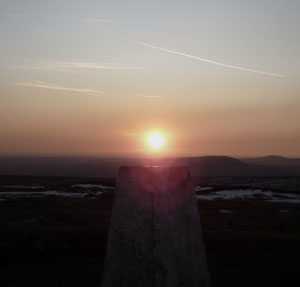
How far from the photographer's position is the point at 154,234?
4.67 meters

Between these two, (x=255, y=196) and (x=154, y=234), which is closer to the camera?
(x=154, y=234)

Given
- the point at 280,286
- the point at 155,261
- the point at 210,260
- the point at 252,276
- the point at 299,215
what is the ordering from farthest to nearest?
1. the point at 299,215
2. the point at 210,260
3. the point at 252,276
4. the point at 280,286
5. the point at 155,261

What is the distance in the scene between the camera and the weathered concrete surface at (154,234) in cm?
462

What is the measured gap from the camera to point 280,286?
10953mm

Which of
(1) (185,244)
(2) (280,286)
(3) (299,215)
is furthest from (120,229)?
(3) (299,215)

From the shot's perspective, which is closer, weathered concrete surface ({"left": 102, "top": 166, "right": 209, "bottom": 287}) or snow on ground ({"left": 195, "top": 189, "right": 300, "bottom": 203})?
weathered concrete surface ({"left": 102, "top": 166, "right": 209, "bottom": 287})

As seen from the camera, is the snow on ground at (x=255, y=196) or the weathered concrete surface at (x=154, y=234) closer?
the weathered concrete surface at (x=154, y=234)

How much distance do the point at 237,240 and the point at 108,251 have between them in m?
12.2

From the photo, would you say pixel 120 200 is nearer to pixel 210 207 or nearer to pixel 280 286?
pixel 280 286

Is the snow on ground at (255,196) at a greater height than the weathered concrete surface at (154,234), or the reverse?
the snow on ground at (255,196)

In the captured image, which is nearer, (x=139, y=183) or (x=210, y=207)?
(x=139, y=183)

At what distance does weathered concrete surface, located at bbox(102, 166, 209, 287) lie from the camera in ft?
15.2

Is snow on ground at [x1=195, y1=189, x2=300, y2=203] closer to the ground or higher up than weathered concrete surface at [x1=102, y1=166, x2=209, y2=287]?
higher up

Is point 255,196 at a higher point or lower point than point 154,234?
higher
